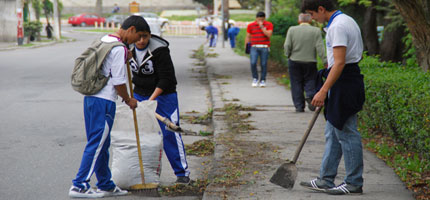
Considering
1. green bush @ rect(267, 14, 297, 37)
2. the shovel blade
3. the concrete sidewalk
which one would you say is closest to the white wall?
green bush @ rect(267, 14, 297, 37)

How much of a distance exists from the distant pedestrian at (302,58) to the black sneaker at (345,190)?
4.60m

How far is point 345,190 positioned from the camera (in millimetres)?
5000

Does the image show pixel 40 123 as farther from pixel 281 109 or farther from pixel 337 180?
pixel 337 180

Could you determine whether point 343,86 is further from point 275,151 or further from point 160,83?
point 275,151

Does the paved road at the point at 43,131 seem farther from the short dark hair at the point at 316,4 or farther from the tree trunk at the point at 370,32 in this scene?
the tree trunk at the point at 370,32

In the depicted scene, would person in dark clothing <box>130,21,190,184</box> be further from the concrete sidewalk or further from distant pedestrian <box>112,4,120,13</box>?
distant pedestrian <box>112,4,120,13</box>

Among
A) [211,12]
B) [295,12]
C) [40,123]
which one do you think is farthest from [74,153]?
[211,12]

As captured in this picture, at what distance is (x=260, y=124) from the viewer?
8594 millimetres

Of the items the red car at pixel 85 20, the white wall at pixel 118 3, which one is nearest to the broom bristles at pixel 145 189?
the red car at pixel 85 20

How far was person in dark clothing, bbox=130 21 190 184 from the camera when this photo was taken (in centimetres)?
526

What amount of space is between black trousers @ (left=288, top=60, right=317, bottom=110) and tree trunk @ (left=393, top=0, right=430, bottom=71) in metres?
1.64

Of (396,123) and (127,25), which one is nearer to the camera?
(127,25)

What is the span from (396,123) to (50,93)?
7.89 m

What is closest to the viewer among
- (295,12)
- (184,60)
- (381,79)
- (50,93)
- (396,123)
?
(396,123)
